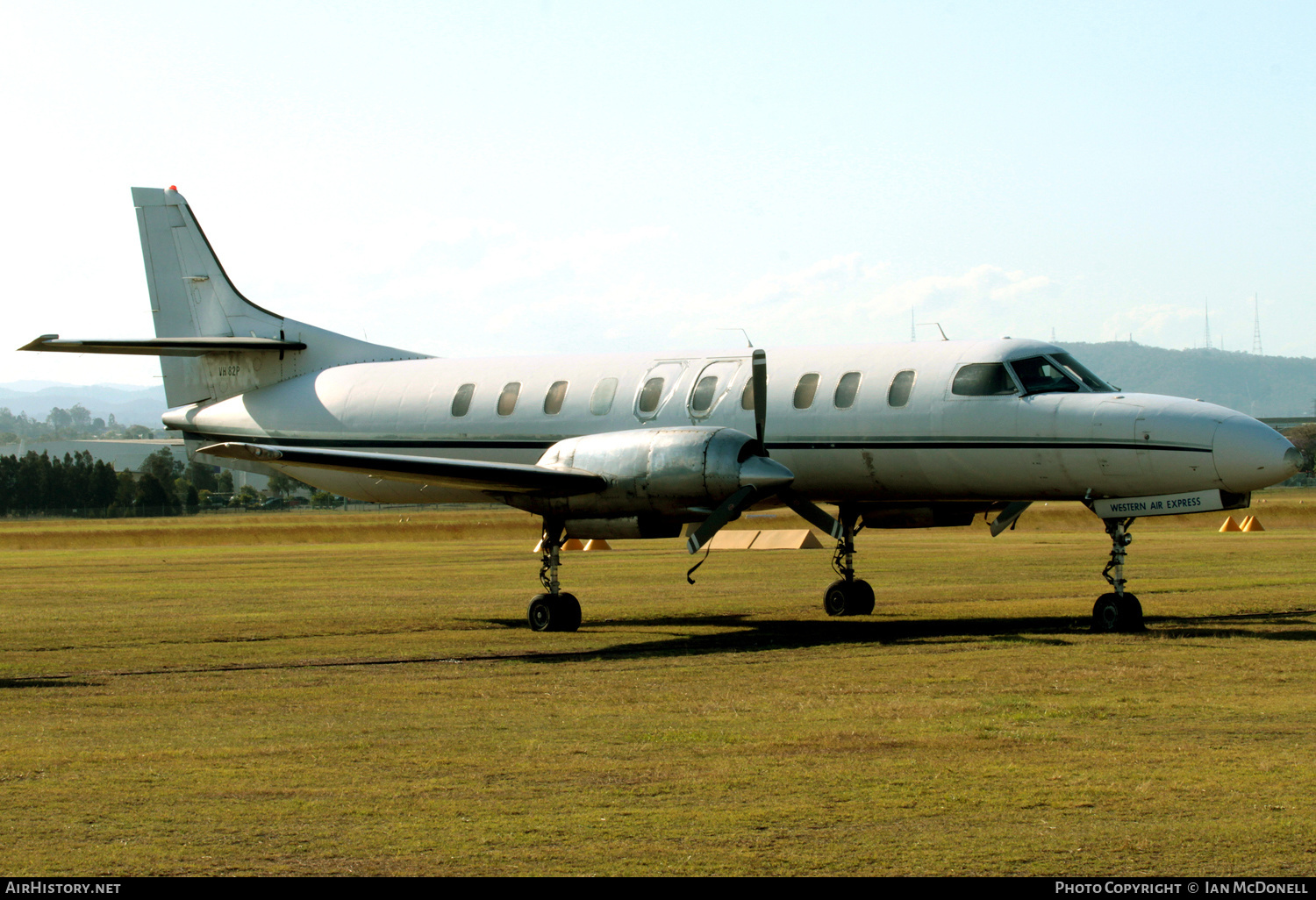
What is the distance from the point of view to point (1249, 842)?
261 inches

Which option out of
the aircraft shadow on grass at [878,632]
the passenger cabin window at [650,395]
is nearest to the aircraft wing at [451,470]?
the aircraft shadow on grass at [878,632]

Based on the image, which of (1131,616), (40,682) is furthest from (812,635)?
(40,682)

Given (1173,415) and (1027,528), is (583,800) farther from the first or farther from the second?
(1027,528)

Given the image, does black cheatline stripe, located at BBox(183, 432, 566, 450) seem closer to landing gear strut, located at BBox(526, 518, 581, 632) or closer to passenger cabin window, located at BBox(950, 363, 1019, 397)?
landing gear strut, located at BBox(526, 518, 581, 632)

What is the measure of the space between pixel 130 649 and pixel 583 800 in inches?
435

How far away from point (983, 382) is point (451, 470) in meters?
7.25

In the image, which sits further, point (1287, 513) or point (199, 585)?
point (1287, 513)

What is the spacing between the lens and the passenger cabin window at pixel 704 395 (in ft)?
63.5

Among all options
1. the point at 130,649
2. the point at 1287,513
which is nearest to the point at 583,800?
the point at 130,649

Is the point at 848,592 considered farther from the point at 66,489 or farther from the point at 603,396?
the point at 66,489

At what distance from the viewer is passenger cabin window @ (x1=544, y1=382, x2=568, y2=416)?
2081 centimetres

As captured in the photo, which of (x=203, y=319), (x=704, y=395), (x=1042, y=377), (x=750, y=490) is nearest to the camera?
(x=750, y=490)

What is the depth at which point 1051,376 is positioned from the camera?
17562 mm

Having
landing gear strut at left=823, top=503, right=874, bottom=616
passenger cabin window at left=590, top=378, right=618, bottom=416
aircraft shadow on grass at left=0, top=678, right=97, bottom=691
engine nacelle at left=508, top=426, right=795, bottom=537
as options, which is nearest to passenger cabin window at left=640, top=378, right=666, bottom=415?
passenger cabin window at left=590, top=378, right=618, bottom=416
